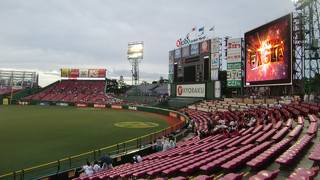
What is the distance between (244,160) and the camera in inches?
450

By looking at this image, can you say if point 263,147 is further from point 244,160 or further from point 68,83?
point 68,83

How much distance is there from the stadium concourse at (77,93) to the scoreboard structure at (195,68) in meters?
22.2

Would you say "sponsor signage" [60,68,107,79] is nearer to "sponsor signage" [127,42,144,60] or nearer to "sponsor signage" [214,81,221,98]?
"sponsor signage" [127,42,144,60]

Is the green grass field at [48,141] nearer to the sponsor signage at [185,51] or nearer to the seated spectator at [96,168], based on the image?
the seated spectator at [96,168]

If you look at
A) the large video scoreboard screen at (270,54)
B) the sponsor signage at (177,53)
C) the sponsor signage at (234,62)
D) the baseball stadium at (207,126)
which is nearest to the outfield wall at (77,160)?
the baseball stadium at (207,126)

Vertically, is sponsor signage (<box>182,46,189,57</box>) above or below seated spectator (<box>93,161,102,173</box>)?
above

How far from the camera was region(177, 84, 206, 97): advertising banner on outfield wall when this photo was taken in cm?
5241

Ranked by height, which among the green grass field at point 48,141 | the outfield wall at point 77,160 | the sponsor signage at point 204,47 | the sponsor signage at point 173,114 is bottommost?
the green grass field at point 48,141

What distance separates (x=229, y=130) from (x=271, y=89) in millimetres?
25278

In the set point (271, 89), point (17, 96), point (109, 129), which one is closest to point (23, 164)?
point (109, 129)

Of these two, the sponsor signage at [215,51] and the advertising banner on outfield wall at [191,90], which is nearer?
the sponsor signage at [215,51]

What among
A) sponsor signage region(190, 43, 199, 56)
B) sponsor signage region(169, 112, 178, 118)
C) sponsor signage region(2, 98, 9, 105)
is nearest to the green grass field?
sponsor signage region(169, 112, 178, 118)

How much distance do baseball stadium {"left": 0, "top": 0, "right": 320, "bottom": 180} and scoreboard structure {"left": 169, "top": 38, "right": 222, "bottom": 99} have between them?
0.16 m

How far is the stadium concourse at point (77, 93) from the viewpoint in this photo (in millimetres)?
82188
